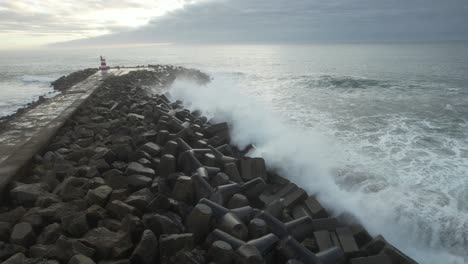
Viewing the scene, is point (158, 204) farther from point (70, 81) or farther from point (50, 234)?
point (70, 81)

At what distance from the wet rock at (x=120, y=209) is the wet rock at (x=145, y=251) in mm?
485

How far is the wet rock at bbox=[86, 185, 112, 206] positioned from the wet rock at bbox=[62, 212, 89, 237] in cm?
35

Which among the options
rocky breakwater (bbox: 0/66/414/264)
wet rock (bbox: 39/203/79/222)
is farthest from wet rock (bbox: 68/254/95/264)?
wet rock (bbox: 39/203/79/222)

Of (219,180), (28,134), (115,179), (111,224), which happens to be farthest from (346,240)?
(28,134)

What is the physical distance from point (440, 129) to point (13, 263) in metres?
10.2

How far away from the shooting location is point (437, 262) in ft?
12.2

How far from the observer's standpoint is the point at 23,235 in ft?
8.45

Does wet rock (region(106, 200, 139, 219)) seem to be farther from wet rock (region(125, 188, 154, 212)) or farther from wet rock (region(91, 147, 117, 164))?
wet rock (region(91, 147, 117, 164))

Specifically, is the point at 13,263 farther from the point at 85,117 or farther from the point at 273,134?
the point at 273,134

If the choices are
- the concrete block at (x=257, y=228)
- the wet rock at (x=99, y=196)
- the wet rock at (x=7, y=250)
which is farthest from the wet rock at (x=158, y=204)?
the wet rock at (x=7, y=250)

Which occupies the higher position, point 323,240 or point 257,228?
point 257,228

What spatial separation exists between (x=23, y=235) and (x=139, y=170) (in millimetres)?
1437

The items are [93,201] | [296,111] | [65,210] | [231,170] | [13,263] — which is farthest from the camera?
[296,111]

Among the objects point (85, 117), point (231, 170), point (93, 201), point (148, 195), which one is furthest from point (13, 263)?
point (85, 117)
